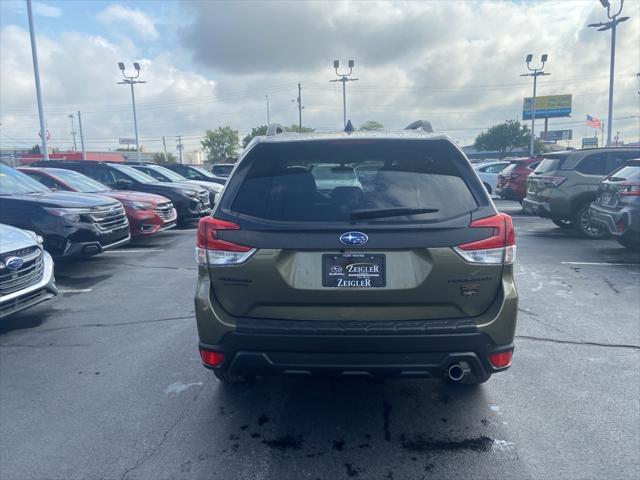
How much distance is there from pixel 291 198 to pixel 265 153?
377mm

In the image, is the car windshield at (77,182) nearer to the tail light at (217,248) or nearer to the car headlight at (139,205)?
the car headlight at (139,205)

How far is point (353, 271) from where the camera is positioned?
282 cm

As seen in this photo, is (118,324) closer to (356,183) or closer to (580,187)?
(356,183)

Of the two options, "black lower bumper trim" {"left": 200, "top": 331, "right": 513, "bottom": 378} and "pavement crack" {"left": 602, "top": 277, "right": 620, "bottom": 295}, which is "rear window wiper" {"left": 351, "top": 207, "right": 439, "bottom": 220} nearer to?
"black lower bumper trim" {"left": 200, "top": 331, "right": 513, "bottom": 378}

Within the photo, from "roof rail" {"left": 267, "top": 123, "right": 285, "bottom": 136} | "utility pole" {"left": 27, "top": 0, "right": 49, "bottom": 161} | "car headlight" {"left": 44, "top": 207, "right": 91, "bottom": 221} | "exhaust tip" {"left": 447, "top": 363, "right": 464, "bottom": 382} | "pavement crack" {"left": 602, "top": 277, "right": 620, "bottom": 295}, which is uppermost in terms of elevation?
"utility pole" {"left": 27, "top": 0, "right": 49, "bottom": 161}

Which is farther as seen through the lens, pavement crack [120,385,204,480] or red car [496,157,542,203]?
red car [496,157,542,203]

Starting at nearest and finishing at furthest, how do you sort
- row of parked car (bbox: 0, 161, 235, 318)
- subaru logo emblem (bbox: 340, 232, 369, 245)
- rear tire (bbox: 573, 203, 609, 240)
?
subaru logo emblem (bbox: 340, 232, 369, 245) → row of parked car (bbox: 0, 161, 235, 318) → rear tire (bbox: 573, 203, 609, 240)

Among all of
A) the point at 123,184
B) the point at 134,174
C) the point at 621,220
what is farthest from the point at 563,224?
the point at 134,174

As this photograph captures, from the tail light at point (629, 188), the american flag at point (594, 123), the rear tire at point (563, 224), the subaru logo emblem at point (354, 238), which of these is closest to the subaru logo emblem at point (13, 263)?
the subaru logo emblem at point (354, 238)

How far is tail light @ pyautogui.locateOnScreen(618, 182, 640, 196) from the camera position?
8.09 metres

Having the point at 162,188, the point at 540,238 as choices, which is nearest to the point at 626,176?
the point at 540,238

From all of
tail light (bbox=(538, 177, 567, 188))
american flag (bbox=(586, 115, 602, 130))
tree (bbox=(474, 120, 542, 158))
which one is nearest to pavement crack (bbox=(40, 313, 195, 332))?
tail light (bbox=(538, 177, 567, 188))

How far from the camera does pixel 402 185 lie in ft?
9.79

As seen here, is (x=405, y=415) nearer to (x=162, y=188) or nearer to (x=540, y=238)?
(x=540, y=238)
